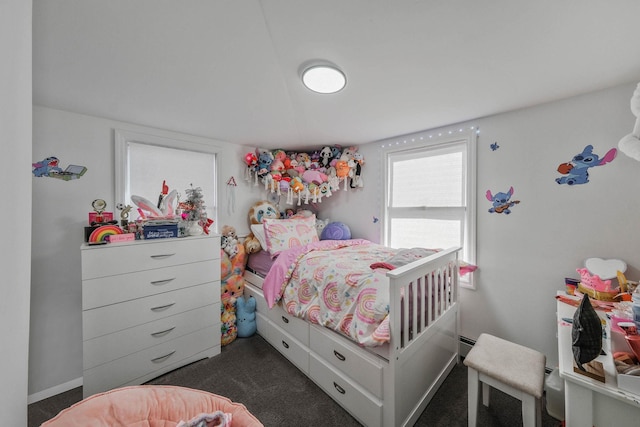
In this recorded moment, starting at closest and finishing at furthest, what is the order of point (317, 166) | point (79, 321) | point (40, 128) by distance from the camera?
point (40, 128), point (79, 321), point (317, 166)

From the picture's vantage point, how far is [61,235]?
5.64 feet

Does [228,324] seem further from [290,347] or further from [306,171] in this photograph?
[306,171]

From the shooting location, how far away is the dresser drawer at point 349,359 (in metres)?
1.29

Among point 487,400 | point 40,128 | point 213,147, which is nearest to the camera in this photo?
point 487,400

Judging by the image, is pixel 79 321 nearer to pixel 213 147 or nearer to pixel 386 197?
pixel 213 147

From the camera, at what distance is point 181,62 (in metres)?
1.38

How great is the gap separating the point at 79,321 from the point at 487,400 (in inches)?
117

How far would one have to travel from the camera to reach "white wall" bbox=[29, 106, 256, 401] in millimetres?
1634

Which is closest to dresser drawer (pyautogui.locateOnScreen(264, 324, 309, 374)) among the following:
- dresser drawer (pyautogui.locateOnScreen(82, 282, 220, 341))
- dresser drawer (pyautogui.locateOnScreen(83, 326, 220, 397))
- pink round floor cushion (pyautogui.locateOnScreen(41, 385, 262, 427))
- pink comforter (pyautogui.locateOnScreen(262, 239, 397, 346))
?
pink comforter (pyautogui.locateOnScreen(262, 239, 397, 346))

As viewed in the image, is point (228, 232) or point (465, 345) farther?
point (228, 232)

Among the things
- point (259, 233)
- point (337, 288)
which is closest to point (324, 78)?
point (337, 288)

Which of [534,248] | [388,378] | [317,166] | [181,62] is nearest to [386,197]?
[317,166]

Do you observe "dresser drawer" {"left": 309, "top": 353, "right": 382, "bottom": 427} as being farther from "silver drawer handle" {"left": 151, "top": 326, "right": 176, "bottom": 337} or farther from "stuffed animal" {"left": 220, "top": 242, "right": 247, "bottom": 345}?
"silver drawer handle" {"left": 151, "top": 326, "right": 176, "bottom": 337}

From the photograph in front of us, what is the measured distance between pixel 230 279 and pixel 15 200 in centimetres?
193
